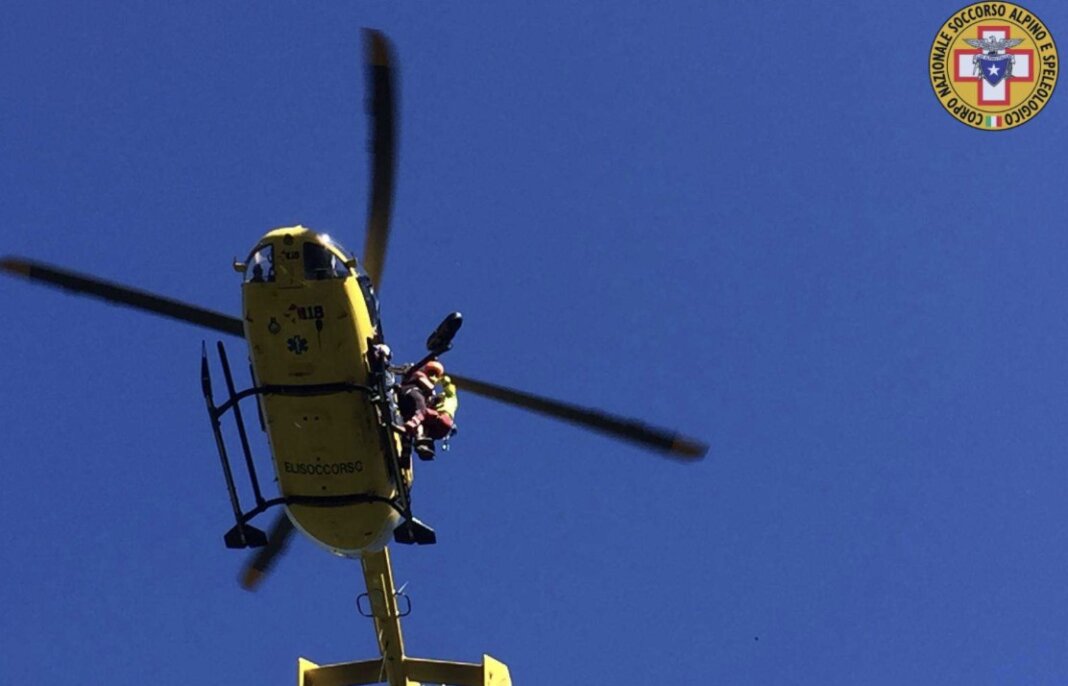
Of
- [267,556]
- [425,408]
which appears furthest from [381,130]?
[267,556]

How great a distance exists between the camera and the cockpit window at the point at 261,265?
15.9m

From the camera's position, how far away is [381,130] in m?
16.1

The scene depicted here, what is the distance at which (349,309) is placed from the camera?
52.7 ft

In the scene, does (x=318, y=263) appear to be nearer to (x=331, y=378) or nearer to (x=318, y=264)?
(x=318, y=264)

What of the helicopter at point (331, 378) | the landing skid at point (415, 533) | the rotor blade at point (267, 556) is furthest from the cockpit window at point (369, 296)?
the rotor blade at point (267, 556)

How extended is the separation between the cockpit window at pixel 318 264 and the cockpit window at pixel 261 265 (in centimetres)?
37

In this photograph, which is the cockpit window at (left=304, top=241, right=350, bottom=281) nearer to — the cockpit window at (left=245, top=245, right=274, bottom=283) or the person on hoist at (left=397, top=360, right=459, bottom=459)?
the cockpit window at (left=245, top=245, right=274, bottom=283)

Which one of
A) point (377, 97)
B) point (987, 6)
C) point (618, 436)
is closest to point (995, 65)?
point (987, 6)

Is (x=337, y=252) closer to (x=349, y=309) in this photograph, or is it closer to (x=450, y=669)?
(x=349, y=309)

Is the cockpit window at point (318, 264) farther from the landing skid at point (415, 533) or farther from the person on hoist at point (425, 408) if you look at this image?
the landing skid at point (415, 533)

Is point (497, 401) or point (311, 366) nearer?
point (311, 366)

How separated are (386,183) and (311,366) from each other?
2168mm

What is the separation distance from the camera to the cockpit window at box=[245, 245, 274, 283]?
15.9 metres

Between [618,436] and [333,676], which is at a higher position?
[618,436]
